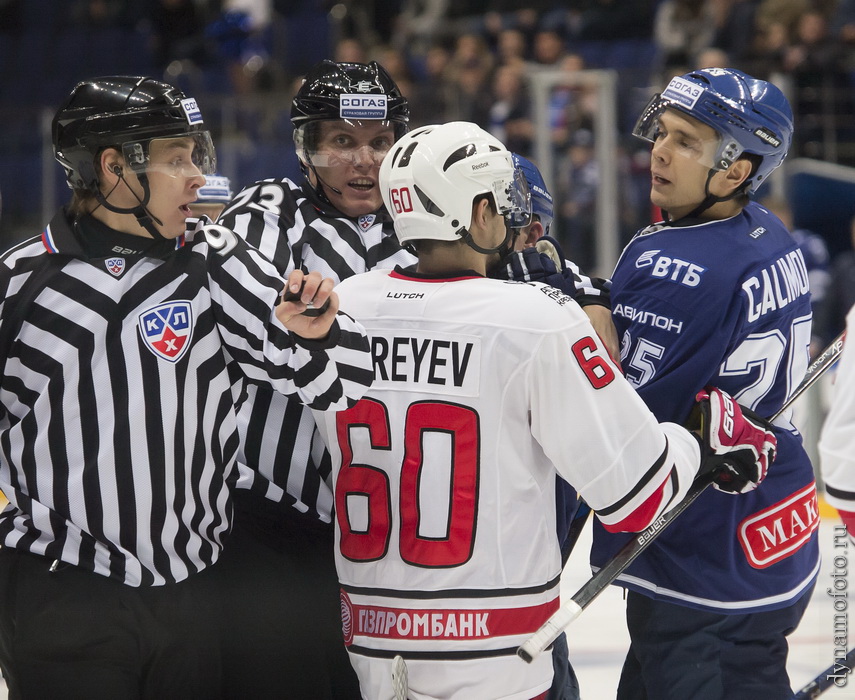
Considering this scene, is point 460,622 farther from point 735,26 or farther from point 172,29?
point 172,29

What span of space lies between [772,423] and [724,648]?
451 mm

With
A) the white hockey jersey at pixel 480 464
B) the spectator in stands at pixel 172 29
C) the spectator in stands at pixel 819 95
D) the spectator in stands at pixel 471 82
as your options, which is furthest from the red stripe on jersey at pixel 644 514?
the spectator in stands at pixel 172 29

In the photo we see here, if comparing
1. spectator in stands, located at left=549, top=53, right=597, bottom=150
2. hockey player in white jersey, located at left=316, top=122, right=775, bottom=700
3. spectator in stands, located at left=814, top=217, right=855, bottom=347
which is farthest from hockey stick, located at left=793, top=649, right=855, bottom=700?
spectator in stands, located at left=549, top=53, right=597, bottom=150

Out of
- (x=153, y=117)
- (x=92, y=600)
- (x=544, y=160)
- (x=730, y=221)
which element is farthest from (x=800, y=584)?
(x=544, y=160)

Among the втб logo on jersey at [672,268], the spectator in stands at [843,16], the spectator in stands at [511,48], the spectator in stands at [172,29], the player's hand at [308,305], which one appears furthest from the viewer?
the spectator in stands at [172,29]

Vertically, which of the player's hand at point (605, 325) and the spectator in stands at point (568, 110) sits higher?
the player's hand at point (605, 325)

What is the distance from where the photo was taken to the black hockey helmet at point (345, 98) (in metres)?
2.46

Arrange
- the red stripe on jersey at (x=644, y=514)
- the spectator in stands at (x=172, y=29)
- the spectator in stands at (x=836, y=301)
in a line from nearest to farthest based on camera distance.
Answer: the red stripe on jersey at (x=644, y=514) → the spectator in stands at (x=836, y=301) → the spectator in stands at (x=172, y=29)

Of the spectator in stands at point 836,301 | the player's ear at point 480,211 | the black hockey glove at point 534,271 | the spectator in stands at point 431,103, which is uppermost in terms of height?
the player's ear at point 480,211

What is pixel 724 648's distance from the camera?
92.0 inches

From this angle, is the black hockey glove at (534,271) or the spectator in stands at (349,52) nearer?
the black hockey glove at (534,271)

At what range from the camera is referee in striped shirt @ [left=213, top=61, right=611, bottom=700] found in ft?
7.63

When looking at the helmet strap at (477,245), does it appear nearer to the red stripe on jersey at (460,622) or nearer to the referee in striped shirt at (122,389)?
the referee in striped shirt at (122,389)

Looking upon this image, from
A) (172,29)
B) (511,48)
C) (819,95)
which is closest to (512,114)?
(511,48)
